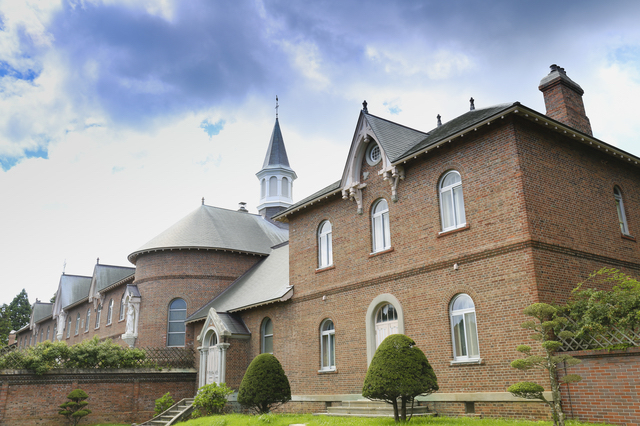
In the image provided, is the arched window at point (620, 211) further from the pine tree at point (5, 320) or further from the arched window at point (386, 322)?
the pine tree at point (5, 320)

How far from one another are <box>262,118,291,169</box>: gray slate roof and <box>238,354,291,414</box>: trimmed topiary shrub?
26.8 meters

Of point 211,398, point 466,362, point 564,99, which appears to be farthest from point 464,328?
point 211,398

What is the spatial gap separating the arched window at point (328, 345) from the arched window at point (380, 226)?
3.70 meters

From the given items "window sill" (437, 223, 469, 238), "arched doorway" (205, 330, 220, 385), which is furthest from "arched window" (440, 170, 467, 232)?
"arched doorway" (205, 330, 220, 385)

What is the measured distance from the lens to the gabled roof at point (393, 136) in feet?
58.2

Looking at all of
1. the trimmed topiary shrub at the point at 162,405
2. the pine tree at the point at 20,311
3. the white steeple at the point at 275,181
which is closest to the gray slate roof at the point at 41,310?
the pine tree at the point at 20,311

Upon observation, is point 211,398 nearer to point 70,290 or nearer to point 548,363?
point 548,363

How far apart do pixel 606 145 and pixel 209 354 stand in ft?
62.2

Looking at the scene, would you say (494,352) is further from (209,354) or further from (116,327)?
(116,327)

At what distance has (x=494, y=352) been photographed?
13.5m

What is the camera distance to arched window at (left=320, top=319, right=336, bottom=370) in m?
19.5

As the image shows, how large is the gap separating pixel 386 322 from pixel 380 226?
3.22 m

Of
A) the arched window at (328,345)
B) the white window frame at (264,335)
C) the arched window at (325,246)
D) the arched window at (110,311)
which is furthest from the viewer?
the arched window at (110,311)

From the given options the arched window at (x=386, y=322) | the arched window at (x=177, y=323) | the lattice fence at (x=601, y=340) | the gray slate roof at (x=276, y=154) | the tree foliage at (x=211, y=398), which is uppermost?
the gray slate roof at (x=276, y=154)
